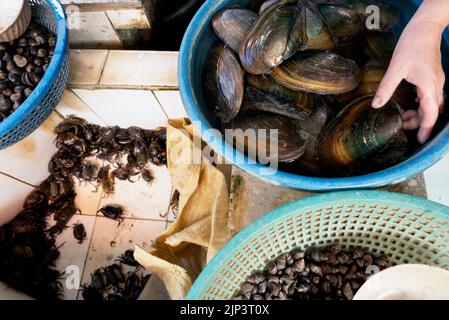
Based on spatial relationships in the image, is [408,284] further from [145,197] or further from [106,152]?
[106,152]

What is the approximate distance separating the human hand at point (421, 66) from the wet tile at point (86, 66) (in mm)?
1199

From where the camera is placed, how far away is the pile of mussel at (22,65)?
5.16 feet

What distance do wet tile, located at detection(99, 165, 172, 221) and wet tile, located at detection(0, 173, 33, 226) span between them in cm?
40

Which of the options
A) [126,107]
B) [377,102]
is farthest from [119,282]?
[377,102]

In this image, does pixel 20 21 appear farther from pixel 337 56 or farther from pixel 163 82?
pixel 337 56

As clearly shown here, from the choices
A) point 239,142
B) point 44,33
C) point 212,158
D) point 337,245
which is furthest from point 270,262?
point 44,33

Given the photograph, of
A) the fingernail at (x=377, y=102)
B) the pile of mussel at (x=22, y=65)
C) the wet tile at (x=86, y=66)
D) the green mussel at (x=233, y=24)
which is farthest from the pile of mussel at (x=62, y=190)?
the fingernail at (x=377, y=102)

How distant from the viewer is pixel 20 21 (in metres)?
1.60

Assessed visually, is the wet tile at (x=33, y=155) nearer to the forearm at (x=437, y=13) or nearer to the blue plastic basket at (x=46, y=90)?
the blue plastic basket at (x=46, y=90)

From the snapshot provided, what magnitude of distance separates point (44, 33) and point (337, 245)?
4.70 ft

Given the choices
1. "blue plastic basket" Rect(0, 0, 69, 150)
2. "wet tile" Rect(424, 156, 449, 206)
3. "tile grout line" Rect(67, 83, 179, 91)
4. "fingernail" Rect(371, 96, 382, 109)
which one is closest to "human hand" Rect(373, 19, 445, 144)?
"fingernail" Rect(371, 96, 382, 109)

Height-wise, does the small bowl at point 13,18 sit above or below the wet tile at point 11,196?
above

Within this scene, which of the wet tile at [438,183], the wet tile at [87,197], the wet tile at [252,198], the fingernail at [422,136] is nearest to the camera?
the fingernail at [422,136]

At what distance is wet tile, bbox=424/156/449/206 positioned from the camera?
152cm
